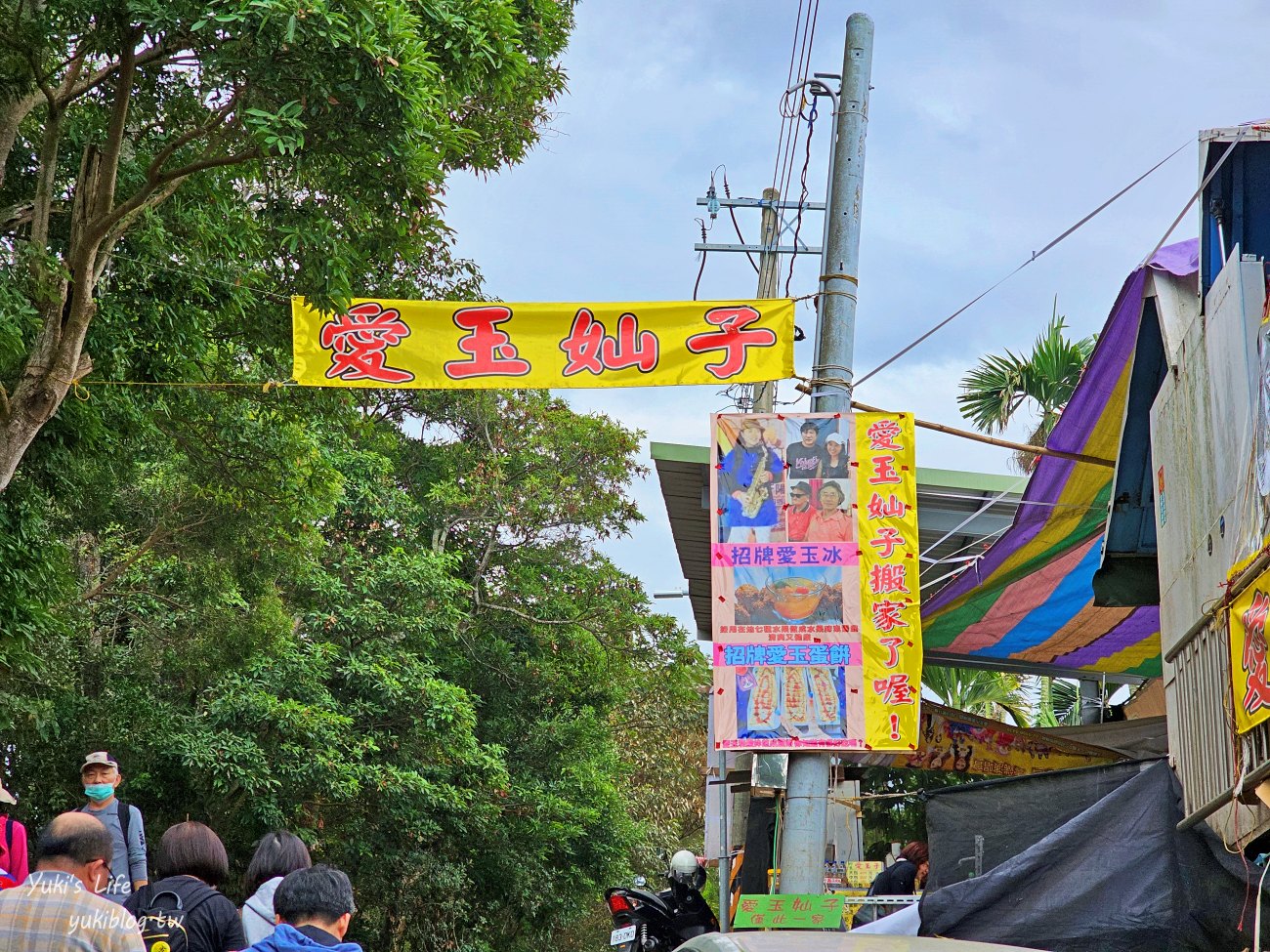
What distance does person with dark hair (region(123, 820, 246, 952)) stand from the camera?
4602mm

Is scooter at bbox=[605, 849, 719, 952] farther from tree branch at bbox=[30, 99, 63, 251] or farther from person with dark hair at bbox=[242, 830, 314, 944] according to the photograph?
tree branch at bbox=[30, 99, 63, 251]

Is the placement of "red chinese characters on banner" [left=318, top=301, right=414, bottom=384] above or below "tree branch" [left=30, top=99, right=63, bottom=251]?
below

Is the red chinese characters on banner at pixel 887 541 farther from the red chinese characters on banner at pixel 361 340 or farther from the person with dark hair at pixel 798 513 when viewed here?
the red chinese characters on banner at pixel 361 340

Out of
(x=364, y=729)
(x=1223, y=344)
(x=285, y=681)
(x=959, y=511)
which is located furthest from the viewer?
(x=364, y=729)

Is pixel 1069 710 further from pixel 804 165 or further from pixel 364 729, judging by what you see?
pixel 804 165

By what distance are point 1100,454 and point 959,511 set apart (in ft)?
7.91

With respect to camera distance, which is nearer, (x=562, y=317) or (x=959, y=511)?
(x=562, y=317)

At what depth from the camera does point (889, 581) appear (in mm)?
7914

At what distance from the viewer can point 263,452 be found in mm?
11570

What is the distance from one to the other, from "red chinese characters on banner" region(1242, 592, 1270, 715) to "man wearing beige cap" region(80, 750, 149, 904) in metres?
4.60

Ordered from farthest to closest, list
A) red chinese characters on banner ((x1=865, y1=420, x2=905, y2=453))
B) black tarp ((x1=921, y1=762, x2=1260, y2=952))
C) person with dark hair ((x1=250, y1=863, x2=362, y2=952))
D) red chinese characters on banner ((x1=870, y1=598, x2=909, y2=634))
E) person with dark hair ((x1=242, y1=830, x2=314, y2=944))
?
red chinese characters on banner ((x1=865, y1=420, x2=905, y2=453)), red chinese characters on banner ((x1=870, y1=598, x2=909, y2=634)), black tarp ((x1=921, y1=762, x2=1260, y2=952)), person with dark hair ((x1=242, y1=830, x2=314, y2=944)), person with dark hair ((x1=250, y1=863, x2=362, y2=952))

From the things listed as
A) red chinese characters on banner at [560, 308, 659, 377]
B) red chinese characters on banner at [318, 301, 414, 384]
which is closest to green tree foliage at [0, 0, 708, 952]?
red chinese characters on banner at [318, 301, 414, 384]

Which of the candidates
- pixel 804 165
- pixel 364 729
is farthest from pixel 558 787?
pixel 804 165

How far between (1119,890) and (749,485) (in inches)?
128
